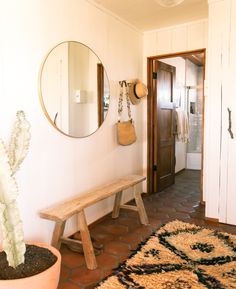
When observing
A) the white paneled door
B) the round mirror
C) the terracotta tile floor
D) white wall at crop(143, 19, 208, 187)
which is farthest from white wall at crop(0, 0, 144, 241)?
the white paneled door

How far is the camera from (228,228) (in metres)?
2.75

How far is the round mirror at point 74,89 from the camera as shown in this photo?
221cm

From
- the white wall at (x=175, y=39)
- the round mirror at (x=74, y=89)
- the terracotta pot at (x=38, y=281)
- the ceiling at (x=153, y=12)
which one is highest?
the ceiling at (x=153, y=12)

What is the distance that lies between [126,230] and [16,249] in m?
1.50

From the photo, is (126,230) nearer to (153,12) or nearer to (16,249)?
(16,249)

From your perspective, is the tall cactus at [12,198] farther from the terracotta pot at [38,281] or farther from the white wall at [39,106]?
the white wall at [39,106]

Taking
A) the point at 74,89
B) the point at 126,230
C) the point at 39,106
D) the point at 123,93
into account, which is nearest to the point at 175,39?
the point at 123,93

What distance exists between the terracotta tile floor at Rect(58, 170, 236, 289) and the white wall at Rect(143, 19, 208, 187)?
3.96ft

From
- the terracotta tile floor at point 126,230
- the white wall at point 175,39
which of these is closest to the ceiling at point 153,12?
the white wall at point 175,39

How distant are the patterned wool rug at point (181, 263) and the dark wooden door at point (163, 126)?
5.02 feet

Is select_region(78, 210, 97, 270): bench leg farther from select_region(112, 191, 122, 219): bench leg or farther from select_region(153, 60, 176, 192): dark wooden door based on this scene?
select_region(153, 60, 176, 192): dark wooden door

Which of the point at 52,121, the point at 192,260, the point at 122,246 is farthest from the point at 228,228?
the point at 52,121

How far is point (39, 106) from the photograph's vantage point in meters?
2.16

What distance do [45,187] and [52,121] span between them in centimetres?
56
